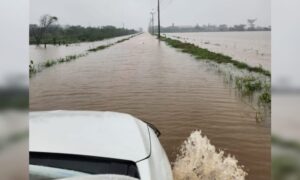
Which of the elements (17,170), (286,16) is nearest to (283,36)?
(286,16)

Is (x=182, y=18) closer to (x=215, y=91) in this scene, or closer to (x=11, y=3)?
(x=215, y=91)

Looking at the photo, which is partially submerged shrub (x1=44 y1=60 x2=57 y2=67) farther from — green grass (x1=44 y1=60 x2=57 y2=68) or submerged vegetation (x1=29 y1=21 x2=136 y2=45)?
submerged vegetation (x1=29 y1=21 x2=136 y2=45)

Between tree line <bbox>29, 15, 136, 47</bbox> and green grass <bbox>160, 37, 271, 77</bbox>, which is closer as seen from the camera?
tree line <bbox>29, 15, 136, 47</bbox>

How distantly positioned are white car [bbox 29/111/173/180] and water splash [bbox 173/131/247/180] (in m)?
0.32

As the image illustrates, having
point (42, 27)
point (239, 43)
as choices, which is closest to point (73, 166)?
point (42, 27)

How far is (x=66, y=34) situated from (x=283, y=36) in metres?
1.21

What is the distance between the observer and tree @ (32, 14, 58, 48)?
7.47ft

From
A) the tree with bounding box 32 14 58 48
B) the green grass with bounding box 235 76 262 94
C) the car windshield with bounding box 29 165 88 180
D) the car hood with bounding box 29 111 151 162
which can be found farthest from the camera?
the green grass with bounding box 235 76 262 94

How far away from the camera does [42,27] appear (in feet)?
7.53

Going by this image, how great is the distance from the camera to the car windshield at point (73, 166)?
67.4 inches

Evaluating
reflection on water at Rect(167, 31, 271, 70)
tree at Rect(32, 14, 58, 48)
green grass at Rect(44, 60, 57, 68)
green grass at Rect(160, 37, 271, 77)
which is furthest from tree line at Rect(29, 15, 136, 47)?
reflection on water at Rect(167, 31, 271, 70)

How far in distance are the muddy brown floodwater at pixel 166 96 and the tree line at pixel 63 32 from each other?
0.10m

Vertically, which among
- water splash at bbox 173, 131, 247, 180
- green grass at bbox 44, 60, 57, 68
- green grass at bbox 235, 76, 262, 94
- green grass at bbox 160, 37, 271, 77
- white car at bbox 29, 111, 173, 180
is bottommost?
water splash at bbox 173, 131, 247, 180

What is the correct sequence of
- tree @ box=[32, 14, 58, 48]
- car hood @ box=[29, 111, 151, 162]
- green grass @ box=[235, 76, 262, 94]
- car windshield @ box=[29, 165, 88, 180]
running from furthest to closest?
green grass @ box=[235, 76, 262, 94]
tree @ box=[32, 14, 58, 48]
car hood @ box=[29, 111, 151, 162]
car windshield @ box=[29, 165, 88, 180]
